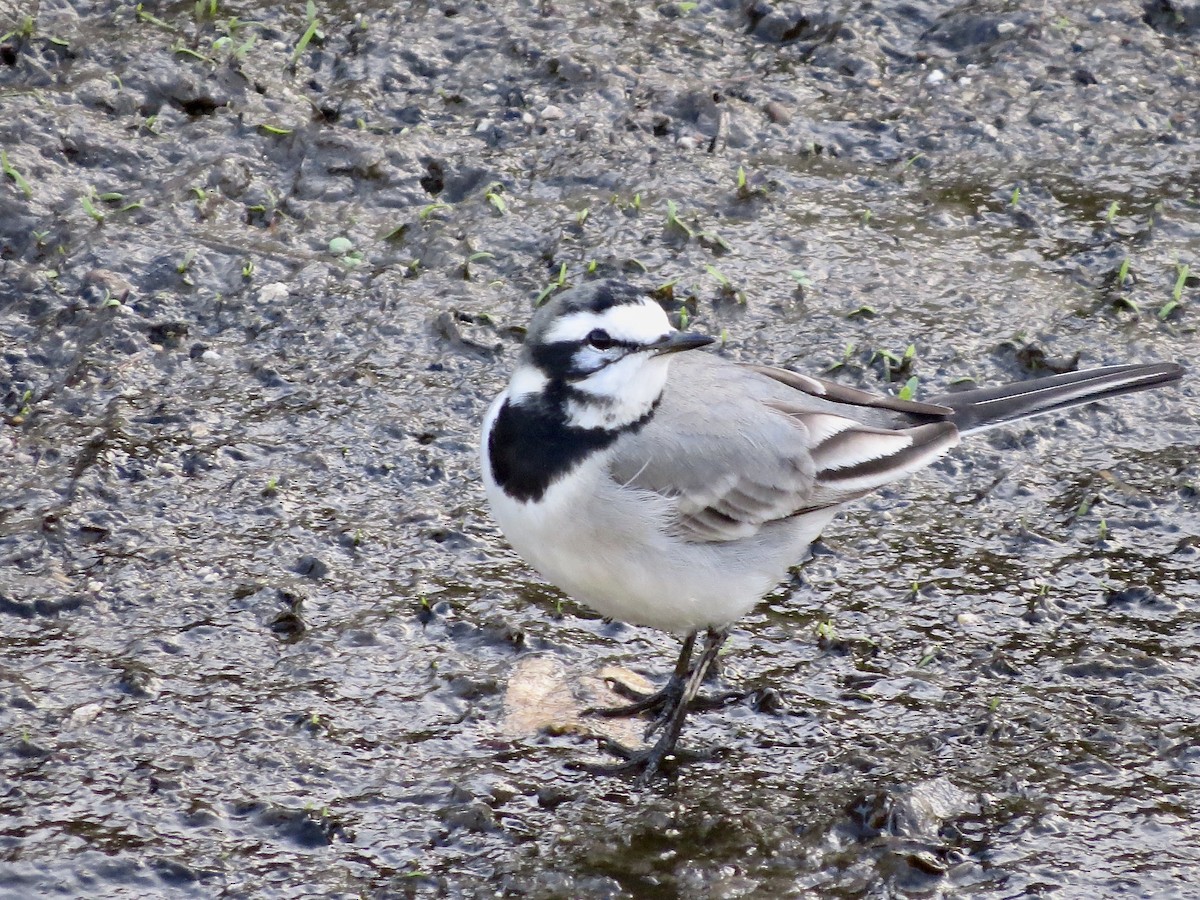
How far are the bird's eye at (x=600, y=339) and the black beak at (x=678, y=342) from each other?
137 millimetres

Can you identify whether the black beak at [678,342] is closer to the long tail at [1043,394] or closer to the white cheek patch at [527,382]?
the white cheek patch at [527,382]

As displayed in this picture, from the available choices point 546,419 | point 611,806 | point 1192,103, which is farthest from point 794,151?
point 611,806

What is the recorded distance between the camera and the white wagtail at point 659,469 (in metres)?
5.04

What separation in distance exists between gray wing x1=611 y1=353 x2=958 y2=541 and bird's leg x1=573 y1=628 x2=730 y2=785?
0.45m

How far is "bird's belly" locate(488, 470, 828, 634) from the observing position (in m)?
5.02

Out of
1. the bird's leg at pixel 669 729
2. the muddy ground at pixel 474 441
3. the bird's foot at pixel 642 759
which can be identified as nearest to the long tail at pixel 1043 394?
the muddy ground at pixel 474 441

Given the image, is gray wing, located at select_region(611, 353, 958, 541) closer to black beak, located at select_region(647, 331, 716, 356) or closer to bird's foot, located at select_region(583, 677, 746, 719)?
black beak, located at select_region(647, 331, 716, 356)

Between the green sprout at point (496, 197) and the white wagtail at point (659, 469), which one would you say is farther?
the green sprout at point (496, 197)

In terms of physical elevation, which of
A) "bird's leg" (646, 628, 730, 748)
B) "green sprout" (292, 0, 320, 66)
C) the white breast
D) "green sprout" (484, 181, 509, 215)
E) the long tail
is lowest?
"bird's leg" (646, 628, 730, 748)

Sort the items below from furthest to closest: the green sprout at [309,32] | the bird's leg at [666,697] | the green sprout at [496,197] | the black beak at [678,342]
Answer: the green sprout at [309,32] < the green sprout at [496,197] < the bird's leg at [666,697] < the black beak at [678,342]

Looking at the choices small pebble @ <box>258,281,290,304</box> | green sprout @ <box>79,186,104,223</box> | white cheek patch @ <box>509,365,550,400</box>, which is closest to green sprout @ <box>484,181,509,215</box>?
small pebble @ <box>258,281,290,304</box>

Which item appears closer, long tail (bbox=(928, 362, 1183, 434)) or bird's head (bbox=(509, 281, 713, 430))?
bird's head (bbox=(509, 281, 713, 430))

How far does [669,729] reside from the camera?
5.38m

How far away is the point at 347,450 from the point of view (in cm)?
660
